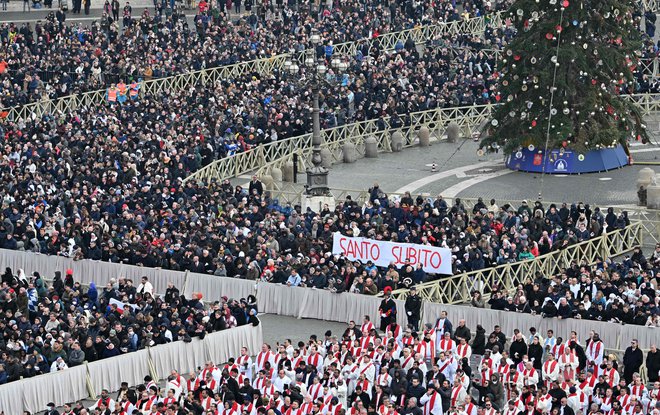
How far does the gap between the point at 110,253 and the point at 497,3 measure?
3725 centimetres

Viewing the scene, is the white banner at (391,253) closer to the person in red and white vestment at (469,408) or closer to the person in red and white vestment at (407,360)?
the person in red and white vestment at (407,360)

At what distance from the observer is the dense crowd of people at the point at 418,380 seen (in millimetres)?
38406

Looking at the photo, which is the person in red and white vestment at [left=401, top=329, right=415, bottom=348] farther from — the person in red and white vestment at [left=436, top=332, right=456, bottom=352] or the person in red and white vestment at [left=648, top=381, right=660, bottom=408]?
the person in red and white vestment at [left=648, top=381, right=660, bottom=408]

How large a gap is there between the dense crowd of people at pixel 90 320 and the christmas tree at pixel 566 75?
18.4m

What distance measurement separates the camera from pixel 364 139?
67.4m

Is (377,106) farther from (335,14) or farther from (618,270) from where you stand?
(618,270)

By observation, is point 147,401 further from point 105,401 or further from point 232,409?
point 232,409

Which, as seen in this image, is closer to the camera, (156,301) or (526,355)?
(526,355)

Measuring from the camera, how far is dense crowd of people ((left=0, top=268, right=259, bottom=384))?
41.8m

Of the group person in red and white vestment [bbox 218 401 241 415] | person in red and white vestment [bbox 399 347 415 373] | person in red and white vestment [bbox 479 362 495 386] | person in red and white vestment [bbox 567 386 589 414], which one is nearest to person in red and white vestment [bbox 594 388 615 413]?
person in red and white vestment [bbox 567 386 589 414]

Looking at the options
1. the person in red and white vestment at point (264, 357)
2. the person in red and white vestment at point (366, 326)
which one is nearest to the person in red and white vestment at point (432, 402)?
the person in red and white vestment at point (264, 357)

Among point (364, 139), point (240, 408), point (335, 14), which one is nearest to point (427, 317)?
point (240, 408)

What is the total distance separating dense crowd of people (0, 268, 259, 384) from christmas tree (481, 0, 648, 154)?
725 inches

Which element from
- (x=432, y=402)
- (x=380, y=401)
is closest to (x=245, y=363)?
(x=380, y=401)
